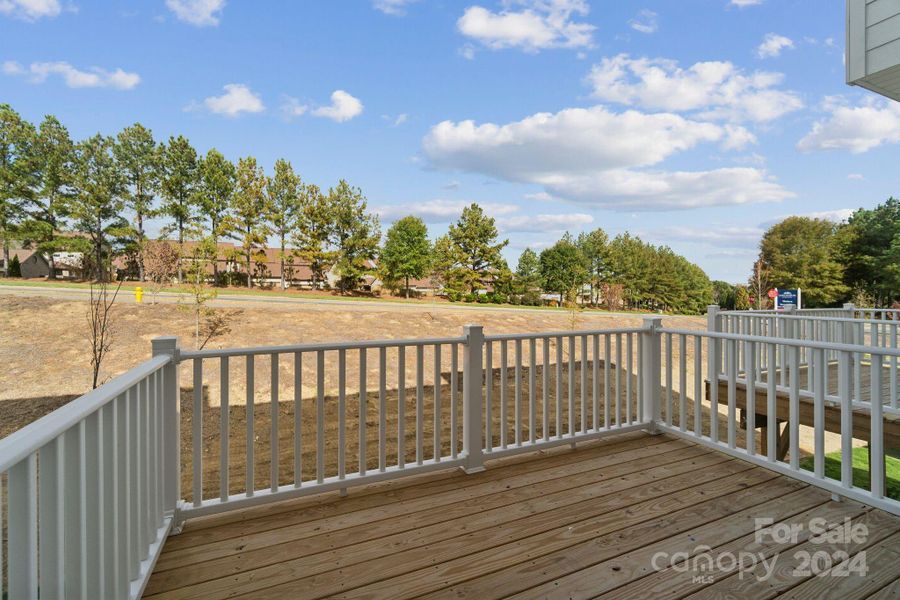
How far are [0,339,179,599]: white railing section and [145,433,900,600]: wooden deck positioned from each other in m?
0.32

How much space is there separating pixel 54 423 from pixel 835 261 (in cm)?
→ 3334

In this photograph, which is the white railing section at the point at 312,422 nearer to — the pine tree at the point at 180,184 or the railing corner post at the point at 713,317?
the railing corner post at the point at 713,317

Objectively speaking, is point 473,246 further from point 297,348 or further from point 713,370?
point 297,348

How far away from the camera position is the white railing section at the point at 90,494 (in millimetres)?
823

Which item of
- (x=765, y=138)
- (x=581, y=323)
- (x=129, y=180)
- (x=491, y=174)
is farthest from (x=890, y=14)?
(x=129, y=180)

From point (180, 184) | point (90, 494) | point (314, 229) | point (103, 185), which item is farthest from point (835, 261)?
point (103, 185)

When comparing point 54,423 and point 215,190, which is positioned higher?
point 215,190

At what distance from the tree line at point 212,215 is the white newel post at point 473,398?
610 inches

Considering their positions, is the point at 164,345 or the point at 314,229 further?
→ the point at 314,229

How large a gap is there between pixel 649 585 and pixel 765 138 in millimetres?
23582

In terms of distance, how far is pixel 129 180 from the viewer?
20609 millimetres

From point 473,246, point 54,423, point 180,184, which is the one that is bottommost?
point 54,423

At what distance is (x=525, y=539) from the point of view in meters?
2.01

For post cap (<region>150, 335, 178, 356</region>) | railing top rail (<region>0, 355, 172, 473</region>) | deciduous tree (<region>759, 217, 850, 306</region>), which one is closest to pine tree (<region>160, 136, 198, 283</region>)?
post cap (<region>150, 335, 178, 356</region>)
